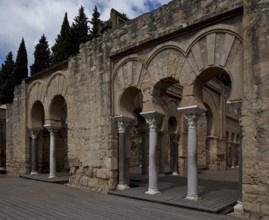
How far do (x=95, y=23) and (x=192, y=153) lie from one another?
2298 centimetres

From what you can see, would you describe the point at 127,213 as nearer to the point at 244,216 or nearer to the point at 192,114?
the point at 244,216

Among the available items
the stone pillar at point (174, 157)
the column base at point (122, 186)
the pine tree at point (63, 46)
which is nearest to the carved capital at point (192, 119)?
the column base at point (122, 186)

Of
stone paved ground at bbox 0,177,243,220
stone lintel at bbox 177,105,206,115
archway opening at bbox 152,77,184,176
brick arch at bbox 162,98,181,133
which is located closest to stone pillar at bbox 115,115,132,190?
stone paved ground at bbox 0,177,243,220

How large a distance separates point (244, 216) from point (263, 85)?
93.0 inches

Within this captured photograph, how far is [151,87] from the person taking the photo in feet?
26.4

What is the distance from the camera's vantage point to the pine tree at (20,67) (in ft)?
89.3

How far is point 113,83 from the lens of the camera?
914 centimetres

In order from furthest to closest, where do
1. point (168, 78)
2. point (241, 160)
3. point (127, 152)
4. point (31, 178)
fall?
1. point (31, 178)
2. point (127, 152)
3. point (168, 78)
4. point (241, 160)

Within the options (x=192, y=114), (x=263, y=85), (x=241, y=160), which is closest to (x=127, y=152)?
(x=192, y=114)

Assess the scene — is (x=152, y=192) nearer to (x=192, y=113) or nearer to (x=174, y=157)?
(x=192, y=113)

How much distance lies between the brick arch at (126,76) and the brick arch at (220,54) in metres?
1.62

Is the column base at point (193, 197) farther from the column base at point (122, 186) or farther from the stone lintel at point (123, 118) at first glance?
the stone lintel at point (123, 118)

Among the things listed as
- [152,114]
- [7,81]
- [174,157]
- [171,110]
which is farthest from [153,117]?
[7,81]

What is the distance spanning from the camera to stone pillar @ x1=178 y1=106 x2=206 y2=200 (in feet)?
22.7
